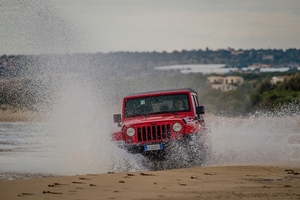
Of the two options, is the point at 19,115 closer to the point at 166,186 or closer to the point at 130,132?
the point at 130,132

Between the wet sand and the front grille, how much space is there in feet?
5.51

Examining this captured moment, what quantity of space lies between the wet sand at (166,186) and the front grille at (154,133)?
66.1 inches

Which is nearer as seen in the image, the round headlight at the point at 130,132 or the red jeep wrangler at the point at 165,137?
the red jeep wrangler at the point at 165,137

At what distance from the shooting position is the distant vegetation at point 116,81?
109 feet

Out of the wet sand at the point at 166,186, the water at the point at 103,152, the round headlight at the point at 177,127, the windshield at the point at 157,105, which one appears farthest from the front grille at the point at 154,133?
the wet sand at the point at 166,186

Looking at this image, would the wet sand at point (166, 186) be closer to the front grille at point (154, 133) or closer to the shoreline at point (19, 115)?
the front grille at point (154, 133)

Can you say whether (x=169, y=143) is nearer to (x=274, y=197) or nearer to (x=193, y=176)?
(x=193, y=176)

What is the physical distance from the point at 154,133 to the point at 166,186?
4.09 meters

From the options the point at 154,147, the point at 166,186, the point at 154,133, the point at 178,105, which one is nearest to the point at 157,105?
the point at 178,105

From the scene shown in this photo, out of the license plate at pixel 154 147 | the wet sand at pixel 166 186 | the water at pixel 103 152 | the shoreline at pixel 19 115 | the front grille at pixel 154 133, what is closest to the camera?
the wet sand at pixel 166 186

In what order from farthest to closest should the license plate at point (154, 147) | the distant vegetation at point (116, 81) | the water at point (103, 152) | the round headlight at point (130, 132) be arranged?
the distant vegetation at point (116, 81)
the water at point (103, 152)
the round headlight at point (130, 132)
the license plate at point (154, 147)

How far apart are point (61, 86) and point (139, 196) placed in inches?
752

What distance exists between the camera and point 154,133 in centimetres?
1703

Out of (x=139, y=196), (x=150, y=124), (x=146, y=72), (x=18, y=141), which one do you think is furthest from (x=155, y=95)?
(x=146, y=72)
